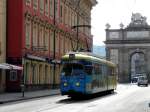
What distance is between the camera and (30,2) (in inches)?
1908

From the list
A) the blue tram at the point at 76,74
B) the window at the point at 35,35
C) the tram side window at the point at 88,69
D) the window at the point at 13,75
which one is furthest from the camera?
the window at the point at 35,35

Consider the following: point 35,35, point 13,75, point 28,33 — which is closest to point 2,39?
point 13,75

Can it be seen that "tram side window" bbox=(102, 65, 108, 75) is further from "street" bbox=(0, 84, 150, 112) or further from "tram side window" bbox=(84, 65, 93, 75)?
"street" bbox=(0, 84, 150, 112)

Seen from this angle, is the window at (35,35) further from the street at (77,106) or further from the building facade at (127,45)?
the building facade at (127,45)

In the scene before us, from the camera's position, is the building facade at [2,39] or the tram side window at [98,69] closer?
the tram side window at [98,69]

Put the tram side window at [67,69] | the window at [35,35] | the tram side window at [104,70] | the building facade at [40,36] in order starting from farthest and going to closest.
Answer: the window at [35,35] < the building facade at [40,36] < the tram side window at [104,70] < the tram side window at [67,69]

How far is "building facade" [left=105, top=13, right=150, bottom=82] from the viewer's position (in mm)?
116156

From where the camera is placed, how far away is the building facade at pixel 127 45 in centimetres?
11616

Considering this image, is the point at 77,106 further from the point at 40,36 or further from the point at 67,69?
the point at 40,36

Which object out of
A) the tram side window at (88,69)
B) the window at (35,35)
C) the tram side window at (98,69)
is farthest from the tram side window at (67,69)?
the window at (35,35)

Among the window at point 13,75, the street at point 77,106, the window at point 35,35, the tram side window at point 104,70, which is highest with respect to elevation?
the window at point 35,35

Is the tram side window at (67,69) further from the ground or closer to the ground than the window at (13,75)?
further from the ground

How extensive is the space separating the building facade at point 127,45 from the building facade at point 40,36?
43683 millimetres

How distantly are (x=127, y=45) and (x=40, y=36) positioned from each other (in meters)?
67.1
